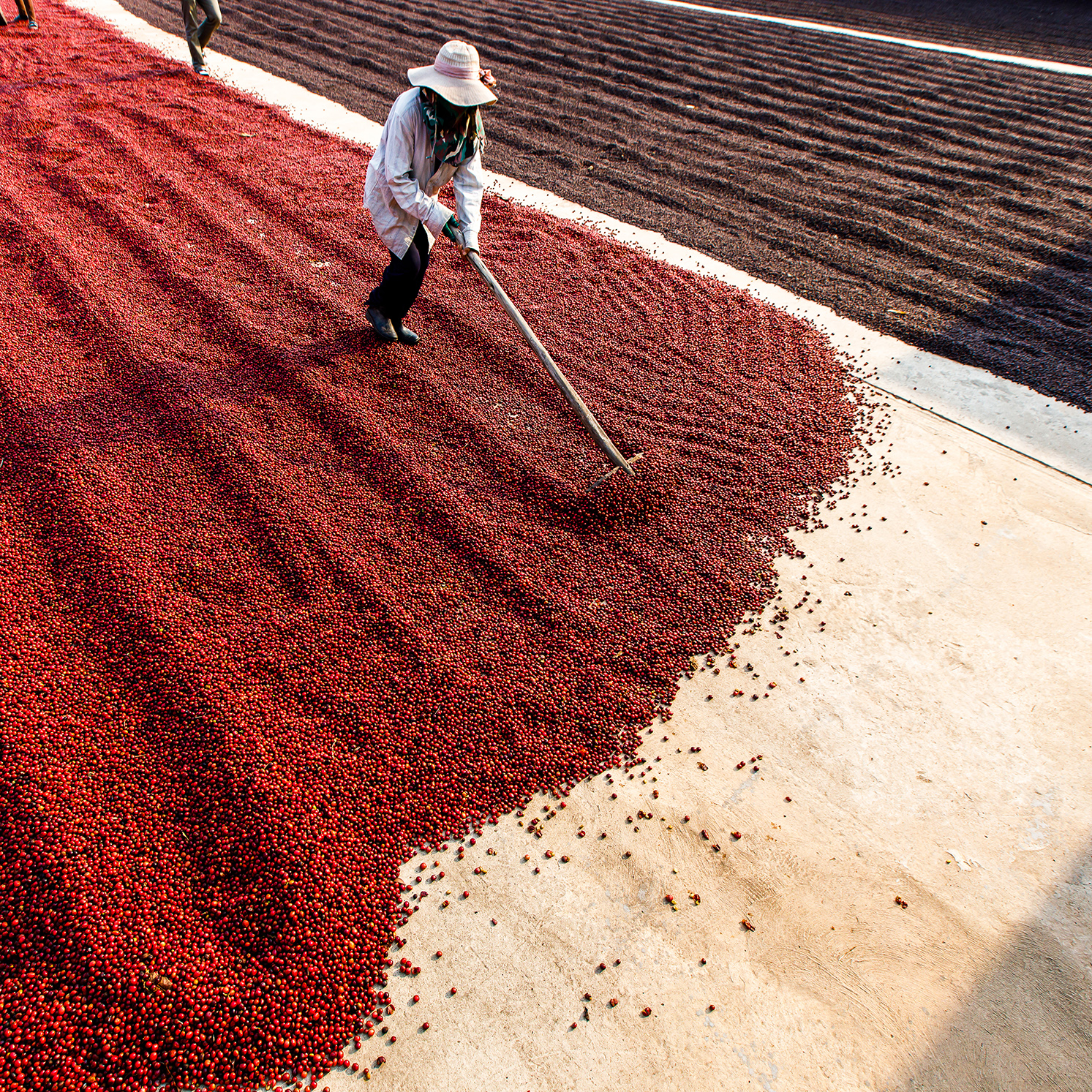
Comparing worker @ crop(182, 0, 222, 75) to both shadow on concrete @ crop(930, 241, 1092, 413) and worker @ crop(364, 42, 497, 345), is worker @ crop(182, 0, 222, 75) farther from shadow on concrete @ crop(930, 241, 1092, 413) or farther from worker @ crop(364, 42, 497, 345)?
shadow on concrete @ crop(930, 241, 1092, 413)

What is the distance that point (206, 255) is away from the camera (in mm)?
5633

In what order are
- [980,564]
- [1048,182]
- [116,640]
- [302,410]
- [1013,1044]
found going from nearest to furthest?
[1013,1044], [116,640], [980,564], [302,410], [1048,182]

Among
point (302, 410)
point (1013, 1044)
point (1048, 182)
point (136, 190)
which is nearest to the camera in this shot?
point (1013, 1044)

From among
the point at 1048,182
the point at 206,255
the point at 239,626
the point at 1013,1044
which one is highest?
the point at 1048,182

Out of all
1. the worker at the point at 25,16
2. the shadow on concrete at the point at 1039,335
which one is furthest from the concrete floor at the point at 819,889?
the worker at the point at 25,16

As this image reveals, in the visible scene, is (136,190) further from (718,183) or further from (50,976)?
(50,976)

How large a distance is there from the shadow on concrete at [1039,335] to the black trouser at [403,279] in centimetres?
343

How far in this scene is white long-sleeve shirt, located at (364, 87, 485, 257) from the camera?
13.1 ft

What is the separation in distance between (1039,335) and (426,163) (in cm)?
422

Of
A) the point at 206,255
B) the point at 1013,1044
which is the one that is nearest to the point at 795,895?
the point at 1013,1044

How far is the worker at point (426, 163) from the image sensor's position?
12.6 feet

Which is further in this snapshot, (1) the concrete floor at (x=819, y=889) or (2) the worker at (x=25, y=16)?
(2) the worker at (x=25, y=16)

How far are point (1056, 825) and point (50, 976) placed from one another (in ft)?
10.9

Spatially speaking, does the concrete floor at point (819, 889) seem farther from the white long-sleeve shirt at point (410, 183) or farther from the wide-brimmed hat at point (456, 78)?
the wide-brimmed hat at point (456, 78)
